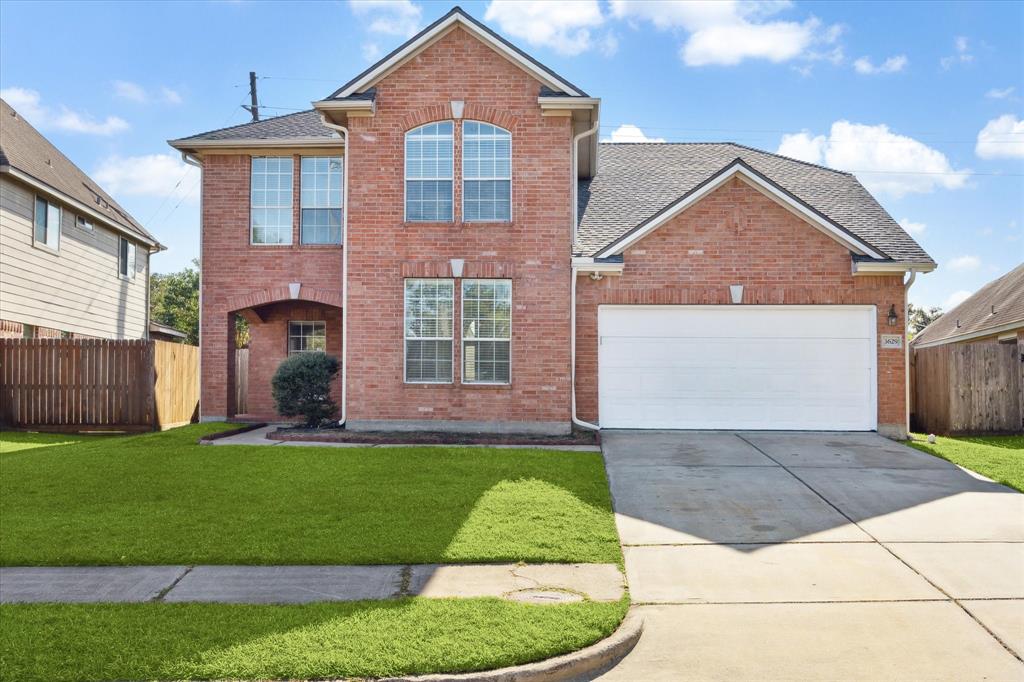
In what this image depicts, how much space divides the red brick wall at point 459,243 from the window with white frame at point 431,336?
0.17 meters

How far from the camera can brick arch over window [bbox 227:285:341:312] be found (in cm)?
1623

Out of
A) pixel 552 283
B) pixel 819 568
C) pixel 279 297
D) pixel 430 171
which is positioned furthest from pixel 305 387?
pixel 819 568

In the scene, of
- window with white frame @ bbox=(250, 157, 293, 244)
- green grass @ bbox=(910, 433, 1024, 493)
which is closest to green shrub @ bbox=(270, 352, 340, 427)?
window with white frame @ bbox=(250, 157, 293, 244)

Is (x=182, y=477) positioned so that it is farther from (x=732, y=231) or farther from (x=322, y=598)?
(x=732, y=231)

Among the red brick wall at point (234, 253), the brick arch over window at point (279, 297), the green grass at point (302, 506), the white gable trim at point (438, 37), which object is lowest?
the green grass at point (302, 506)

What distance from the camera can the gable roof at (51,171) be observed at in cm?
1925

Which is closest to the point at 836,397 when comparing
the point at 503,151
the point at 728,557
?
the point at 503,151

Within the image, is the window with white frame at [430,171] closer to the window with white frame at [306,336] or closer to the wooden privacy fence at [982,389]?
the window with white frame at [306,336]

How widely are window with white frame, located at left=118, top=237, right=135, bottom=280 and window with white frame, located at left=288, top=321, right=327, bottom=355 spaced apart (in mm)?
10045

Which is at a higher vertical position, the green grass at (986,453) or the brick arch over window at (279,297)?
the brick arch over window at (279,297)

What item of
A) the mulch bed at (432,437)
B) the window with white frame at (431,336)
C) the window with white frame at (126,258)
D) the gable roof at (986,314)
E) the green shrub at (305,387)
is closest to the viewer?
the mulch bed at (432,437)

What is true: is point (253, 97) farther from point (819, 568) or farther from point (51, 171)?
point (819, 568)

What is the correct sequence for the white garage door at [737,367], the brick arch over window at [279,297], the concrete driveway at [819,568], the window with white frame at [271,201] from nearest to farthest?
the concrete driveway at [819,568] → the white garage door at [737,367] → the brick arch over window at [279,297] → the window with white frame at [271,201]

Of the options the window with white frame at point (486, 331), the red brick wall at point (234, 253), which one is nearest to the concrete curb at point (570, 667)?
the window with white frame at point (486, 331)
